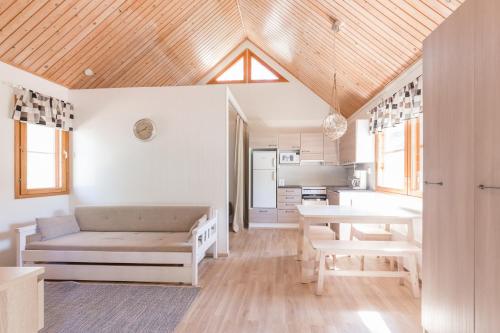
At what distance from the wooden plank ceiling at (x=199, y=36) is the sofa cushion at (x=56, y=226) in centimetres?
188

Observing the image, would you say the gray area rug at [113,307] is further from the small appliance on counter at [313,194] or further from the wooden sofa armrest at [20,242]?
the small appliance on counter at [313,194]

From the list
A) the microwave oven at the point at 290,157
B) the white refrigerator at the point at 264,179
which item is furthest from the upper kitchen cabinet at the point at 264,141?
the microwave oven at the point at 290,157

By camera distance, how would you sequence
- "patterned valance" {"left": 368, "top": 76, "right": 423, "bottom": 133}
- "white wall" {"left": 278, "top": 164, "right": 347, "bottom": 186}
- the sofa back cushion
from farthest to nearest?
1. "white wall" {"left": 278, "top": 164, "right": 347, "bottom": 186}
2. the sofa back cushion
3. "patterned valance" {"left": 368, "top": 76, "right": 423, "bottom": 133}

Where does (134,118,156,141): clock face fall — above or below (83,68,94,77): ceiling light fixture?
below

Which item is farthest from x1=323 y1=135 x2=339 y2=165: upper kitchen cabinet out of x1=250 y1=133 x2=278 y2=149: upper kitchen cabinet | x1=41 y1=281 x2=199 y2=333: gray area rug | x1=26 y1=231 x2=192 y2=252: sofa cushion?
x1=41 y1=281 x2=199 y2=333: gray area rug

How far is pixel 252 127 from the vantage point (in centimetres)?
704

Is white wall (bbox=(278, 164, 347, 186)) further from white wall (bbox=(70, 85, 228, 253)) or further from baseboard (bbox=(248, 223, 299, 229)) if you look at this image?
white wall (bbox=(70, 85, 228, 253))

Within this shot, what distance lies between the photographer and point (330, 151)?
6469 millimetres

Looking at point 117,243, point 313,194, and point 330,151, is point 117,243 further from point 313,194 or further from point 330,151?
point 330,151

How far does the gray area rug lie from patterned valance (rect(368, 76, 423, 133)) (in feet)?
10.1

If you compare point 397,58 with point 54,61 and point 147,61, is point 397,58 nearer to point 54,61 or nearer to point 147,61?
point 147,61

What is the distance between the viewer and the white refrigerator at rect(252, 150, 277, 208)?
6.33 meters

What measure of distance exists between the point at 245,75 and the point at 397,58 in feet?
13.0

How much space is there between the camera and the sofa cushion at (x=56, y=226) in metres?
3.34
